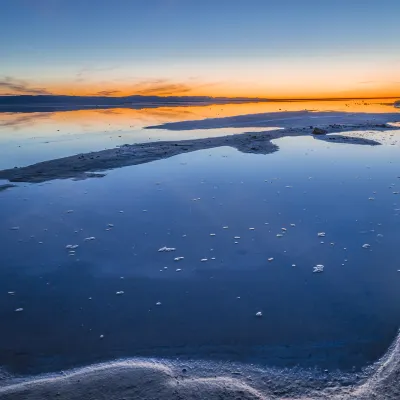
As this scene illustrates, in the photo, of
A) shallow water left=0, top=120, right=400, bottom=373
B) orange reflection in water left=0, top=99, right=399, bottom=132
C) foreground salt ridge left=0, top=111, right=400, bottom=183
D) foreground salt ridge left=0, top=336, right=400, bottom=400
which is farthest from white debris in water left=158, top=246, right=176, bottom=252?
orange reflection in water left=0, top=99, right=399, bottom=132

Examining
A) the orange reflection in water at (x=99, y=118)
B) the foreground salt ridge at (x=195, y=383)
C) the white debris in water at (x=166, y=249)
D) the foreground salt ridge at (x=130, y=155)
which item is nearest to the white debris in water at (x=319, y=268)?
the foreground salt ridge at (x=195, y=383)

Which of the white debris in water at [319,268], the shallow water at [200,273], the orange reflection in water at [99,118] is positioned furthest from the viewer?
the orange reflection in water at [99,118]

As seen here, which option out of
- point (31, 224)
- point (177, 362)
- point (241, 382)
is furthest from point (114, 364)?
point (31, 224)

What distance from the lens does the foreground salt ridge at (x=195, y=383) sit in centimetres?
349

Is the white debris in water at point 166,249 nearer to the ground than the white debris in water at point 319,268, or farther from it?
farther from it

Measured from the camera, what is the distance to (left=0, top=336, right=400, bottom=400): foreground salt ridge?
3.49 meters

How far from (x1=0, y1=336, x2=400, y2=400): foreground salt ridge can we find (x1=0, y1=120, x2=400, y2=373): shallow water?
0.17 meters

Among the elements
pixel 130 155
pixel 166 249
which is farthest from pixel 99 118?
pixel 166 249

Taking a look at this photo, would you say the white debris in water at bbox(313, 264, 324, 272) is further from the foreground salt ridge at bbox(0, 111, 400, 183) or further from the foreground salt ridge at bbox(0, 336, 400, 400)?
the foreground salt ridge at bbox(0, 111, 400, 183)

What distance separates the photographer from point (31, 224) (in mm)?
7863

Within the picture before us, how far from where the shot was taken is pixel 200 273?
588 cm

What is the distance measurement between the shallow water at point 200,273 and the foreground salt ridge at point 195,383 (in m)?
0.17

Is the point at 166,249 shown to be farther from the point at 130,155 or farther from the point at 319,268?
the point at 130,155

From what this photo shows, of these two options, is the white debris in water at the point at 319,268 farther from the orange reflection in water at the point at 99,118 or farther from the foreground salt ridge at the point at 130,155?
the orange reflection in water at the point at 99,118
